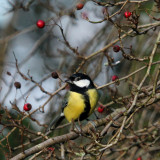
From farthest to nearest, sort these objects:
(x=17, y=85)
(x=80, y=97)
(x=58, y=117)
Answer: (x=58, y=117), (x=80, y=97), (x=17, y=85)

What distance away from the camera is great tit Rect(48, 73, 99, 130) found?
3592 millimetres

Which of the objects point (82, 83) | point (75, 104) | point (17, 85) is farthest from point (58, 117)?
point (17, 85)

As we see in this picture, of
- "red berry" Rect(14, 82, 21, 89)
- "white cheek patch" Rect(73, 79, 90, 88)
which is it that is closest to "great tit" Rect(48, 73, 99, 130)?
"white cheek patch" Rect(73, 79, 90, 88)

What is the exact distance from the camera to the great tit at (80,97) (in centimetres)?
359

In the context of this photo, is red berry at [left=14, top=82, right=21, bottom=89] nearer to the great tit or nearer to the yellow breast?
the great tit

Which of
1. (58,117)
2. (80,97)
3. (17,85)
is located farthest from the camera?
(58,117)

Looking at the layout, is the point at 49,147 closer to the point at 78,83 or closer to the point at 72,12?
the point at 78,83

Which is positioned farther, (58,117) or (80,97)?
(58,117)

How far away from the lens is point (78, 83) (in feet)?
→ 12.0

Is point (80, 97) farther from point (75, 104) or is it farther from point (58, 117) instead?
point (58, 117)

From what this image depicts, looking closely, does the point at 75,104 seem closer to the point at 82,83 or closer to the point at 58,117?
the point at 82,83

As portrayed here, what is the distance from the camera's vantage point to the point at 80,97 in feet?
11.9

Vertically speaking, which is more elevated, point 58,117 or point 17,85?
point 17,85

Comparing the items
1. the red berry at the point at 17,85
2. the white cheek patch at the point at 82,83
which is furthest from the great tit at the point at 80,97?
the red berry at the point at 17,85
